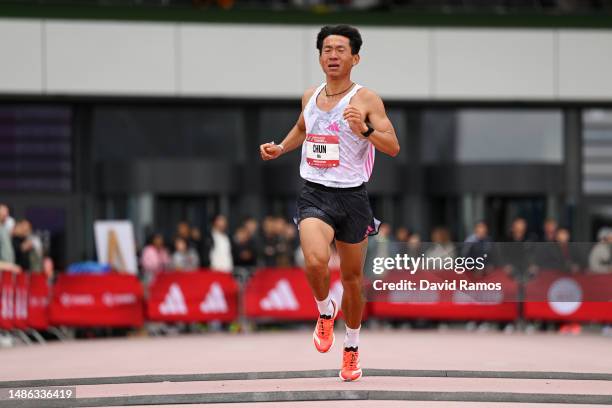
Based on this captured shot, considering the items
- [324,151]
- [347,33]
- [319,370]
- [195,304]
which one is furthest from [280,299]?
[347,33]

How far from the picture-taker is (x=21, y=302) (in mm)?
17953

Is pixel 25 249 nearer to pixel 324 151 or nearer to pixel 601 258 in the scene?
pixel 601 258

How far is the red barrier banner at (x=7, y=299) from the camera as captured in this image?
56.8 ft

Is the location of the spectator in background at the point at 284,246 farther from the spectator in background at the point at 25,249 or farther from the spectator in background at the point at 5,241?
the spectator in background at the point at 5,241

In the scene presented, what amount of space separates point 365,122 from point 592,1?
59.7ft

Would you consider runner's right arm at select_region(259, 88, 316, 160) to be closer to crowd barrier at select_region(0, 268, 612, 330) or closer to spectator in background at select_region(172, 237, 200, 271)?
crowd barrier at select_region(0, 268, 612, 330)

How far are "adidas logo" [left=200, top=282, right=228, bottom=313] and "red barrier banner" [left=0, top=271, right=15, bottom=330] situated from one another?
3392 millimetres

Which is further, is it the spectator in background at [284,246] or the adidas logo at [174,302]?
the spectator in background at [284,246]

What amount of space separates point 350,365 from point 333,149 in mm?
1756

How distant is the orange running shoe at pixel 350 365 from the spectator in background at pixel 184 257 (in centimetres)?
1124

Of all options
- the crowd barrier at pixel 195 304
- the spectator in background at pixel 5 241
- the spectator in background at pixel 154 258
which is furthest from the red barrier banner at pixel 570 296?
the spectator in background at pixel 5 241

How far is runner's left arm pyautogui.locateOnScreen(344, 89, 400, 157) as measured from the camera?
29.3 ft

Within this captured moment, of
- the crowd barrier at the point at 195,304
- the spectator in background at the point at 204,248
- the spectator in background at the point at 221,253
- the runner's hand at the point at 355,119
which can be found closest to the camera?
the runner's hand at the point at 355,119

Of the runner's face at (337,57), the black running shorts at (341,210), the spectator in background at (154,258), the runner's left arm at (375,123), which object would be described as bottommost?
the spectator in background at (154,258)
